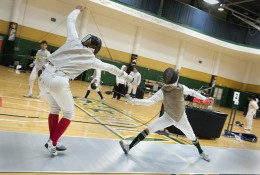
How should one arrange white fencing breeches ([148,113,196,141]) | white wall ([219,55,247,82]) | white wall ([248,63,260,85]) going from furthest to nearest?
white wall ([248,63,260,85])
white wall ([219,55,247,82])
white fencing breeches ([148,113,196,141])

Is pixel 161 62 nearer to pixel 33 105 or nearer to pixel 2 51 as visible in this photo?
pixel 2 51

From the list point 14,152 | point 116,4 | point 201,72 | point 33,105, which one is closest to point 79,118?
point 33,105

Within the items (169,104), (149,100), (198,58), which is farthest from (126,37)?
(149,100)

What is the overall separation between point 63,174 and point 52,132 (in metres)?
0.75

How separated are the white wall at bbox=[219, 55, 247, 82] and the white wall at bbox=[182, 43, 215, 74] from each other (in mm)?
1284

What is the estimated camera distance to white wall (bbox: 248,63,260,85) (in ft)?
69.4

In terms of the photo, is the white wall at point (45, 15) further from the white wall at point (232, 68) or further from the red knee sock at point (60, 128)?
the white wall at point (232, 68)

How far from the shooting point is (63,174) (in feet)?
9.12

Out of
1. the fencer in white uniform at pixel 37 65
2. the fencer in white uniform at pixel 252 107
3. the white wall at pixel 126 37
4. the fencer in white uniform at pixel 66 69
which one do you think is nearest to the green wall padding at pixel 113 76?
the white wall at pixel 126 37

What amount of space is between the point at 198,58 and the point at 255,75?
571 cm

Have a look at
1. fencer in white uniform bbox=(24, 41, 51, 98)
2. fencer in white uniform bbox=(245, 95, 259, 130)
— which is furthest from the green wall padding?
fencer in white uniform bbox=(245, 95, 259, 130)

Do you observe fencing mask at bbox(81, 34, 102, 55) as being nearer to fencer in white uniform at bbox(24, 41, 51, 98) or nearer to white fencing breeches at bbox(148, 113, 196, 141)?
white fencing breeches at bbox(148, 113, 196, 141)

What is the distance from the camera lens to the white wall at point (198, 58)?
1909 centimetres

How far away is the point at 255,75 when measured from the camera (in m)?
21.3
